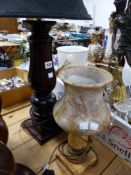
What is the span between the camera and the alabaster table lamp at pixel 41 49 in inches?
13.6

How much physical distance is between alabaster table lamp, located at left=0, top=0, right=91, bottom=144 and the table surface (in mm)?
30

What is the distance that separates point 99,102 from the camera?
47cm

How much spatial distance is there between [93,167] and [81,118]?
0.22m

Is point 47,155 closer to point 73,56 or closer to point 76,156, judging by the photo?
point 76,156

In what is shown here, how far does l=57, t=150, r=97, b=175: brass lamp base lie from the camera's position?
0.53 m

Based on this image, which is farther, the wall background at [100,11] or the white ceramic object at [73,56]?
the wall background at [100,11]

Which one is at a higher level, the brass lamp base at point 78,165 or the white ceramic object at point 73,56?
the white ceramic object at point 73,56

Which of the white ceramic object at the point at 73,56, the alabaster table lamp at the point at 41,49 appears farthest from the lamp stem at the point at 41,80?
the white ceramic object at the point at 73,56

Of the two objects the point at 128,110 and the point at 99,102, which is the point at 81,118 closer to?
the point at 99,102

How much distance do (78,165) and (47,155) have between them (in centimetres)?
12

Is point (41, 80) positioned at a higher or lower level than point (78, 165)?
higher

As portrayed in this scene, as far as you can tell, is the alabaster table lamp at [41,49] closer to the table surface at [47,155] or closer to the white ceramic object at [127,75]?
the table surface at [47,155]

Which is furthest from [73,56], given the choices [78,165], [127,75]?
[78,165]

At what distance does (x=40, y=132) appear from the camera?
665 millimetres
